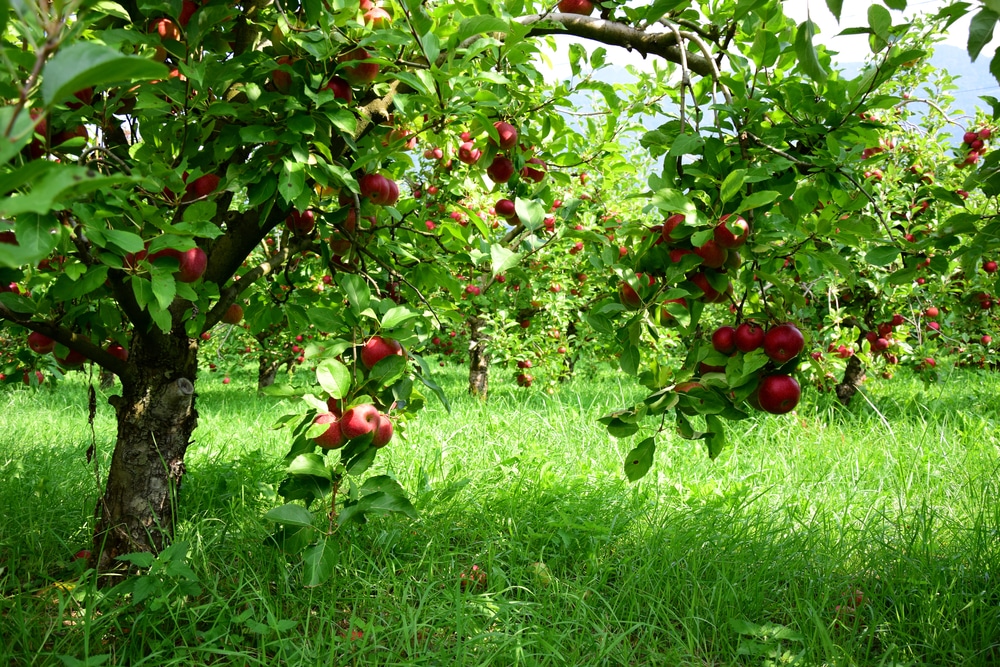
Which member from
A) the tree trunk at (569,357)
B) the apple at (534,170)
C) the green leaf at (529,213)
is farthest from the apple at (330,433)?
the tree trunk at (569,357)

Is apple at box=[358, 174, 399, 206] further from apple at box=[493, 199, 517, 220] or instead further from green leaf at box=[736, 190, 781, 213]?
green leaf at box=[736, 190, 781, 213]

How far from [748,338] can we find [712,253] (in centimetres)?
19

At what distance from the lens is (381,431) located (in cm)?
135

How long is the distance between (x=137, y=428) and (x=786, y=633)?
1.82 m

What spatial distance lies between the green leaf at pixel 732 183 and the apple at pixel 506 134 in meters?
0.66

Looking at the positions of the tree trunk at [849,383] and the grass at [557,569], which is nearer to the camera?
the grass at [557,569]

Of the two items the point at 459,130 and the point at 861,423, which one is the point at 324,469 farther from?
the point at 861,423

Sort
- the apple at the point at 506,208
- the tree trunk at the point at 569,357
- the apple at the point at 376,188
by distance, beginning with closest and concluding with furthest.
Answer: the apple at the point at 376,188
the apple at the point at 506,208
the tree trunk at the point at 569,357

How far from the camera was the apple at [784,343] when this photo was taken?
1.22 m

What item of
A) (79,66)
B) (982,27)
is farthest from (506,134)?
(79,66)

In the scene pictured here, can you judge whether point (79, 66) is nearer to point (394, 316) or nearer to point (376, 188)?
point (394, 316)

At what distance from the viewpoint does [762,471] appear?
300 centimetres

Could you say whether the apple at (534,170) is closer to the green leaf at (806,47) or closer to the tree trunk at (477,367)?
the green leaf at (806,47)

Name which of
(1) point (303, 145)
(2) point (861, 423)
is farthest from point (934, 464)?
(1) point (303, 145)
